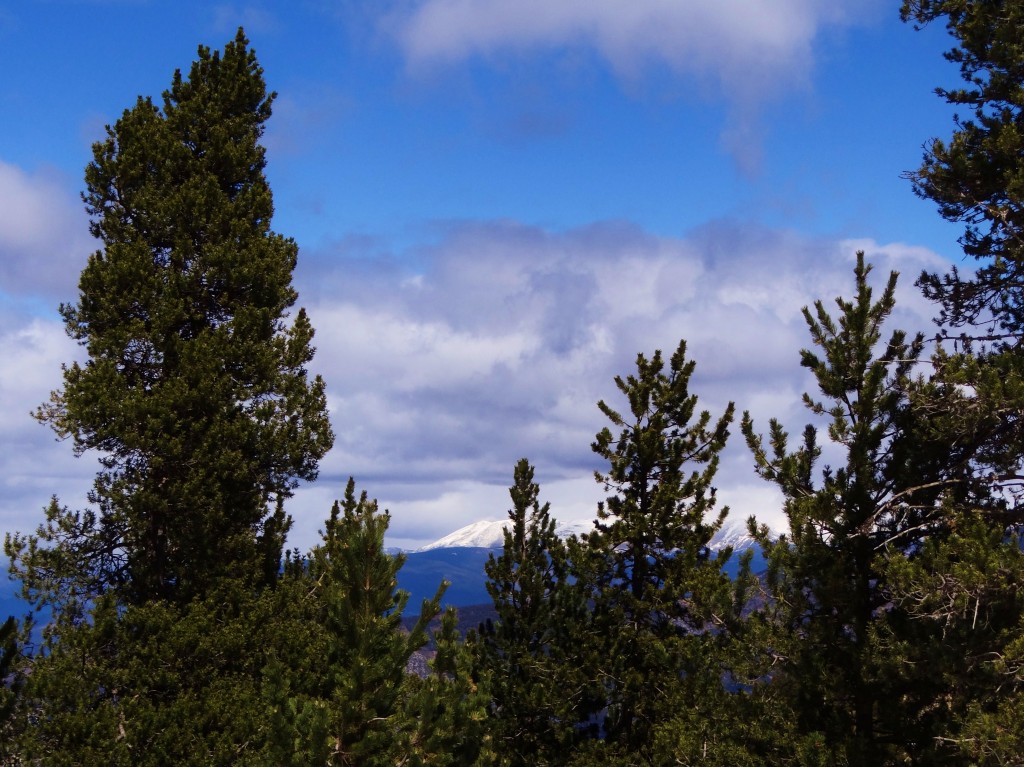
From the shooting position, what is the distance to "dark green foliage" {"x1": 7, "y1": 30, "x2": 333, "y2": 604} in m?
20.0

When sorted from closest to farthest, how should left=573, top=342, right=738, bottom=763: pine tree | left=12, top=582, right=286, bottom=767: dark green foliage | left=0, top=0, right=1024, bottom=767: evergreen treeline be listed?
left=0, top=0, right=1024, bottom=767: evergreen treeline
left=12, top=582, right=286, bottom=767: dark green foliage
left=573, top=342, right=738, bottom=763: pine tree

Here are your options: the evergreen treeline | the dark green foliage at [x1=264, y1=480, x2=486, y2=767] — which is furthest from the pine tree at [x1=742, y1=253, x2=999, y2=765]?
the dark green foliage at [x1=264, y1=480, x2=486, y2=767]

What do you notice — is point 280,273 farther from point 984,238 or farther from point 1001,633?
point 1001,633

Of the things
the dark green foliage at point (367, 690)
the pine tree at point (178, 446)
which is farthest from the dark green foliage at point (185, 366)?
the dark green foliage at point (367, 690)

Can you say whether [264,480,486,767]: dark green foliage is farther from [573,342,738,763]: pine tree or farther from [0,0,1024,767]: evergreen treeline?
[573,342,738,763]: pine tree

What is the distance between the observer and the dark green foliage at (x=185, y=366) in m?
20.0

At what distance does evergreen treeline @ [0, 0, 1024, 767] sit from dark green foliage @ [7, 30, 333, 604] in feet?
0.25

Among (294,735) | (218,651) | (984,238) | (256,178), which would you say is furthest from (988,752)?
(256,178)

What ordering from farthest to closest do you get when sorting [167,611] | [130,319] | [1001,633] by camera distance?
[130,319], [167,611], [1001,633]

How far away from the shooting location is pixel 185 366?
67.1ft

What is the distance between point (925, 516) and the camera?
46.7ft

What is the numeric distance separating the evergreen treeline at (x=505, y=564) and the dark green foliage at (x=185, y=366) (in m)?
0.08

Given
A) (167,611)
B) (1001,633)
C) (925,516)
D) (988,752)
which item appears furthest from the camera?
(167,611)

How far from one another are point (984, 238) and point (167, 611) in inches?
674
